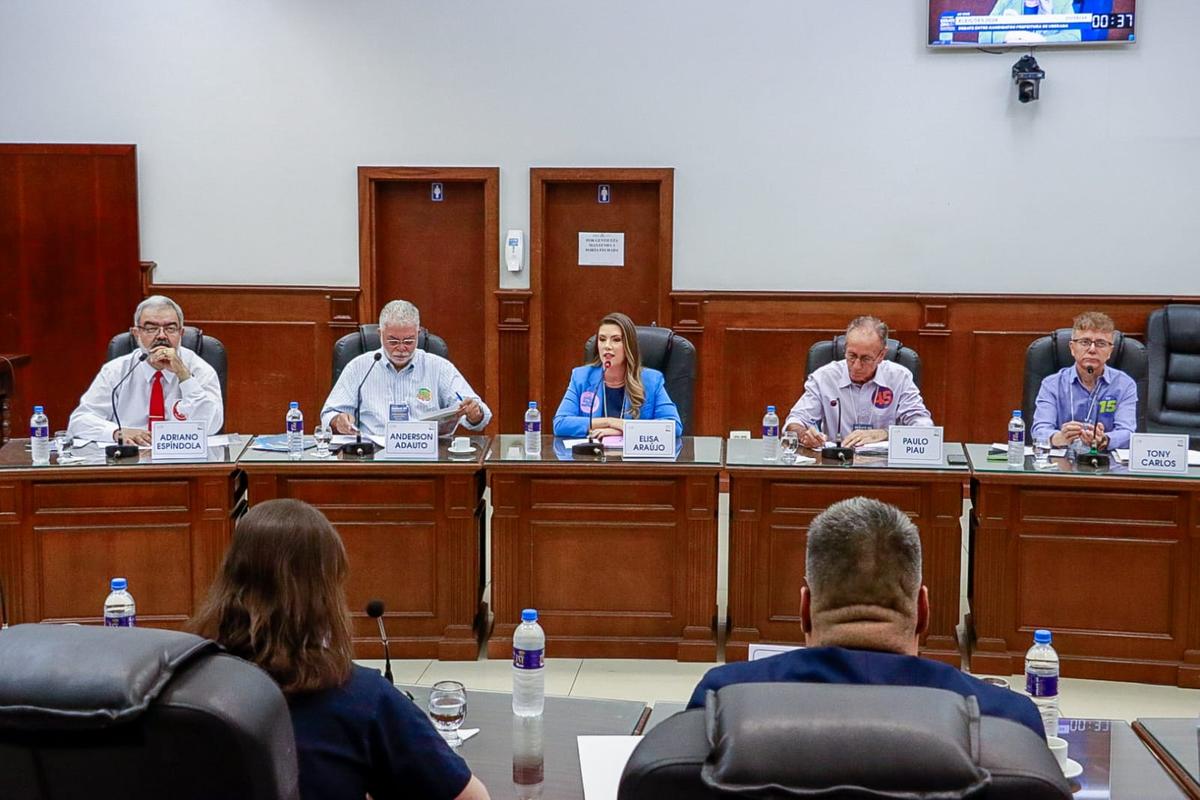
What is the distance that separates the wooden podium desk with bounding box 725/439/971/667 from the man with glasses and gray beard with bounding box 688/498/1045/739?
8.36 feet

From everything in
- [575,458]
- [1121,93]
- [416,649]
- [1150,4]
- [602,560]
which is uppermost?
[1150,4]

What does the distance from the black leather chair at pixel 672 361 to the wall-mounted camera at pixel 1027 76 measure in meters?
2.96

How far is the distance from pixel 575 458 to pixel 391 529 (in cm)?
71

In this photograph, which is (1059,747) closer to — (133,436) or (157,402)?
(133,436)

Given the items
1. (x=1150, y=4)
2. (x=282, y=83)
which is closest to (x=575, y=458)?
(x=282, y=83)


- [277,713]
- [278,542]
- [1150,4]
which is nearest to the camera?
[277,713]

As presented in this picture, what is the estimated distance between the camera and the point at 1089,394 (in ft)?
16.4

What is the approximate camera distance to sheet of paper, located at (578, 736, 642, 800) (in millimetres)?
2078

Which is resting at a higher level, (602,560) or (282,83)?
(282,83)

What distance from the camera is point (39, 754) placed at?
3.63 feet

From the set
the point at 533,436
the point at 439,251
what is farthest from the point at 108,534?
the point at 439,251

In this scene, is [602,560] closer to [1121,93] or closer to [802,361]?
[802,361]

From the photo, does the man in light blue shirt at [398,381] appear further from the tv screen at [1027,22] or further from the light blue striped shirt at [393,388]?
the tv screen at [1027,22]

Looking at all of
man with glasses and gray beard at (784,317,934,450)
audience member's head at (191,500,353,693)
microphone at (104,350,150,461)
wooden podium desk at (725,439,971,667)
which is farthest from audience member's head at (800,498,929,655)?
microphone at (104,350,150,461)
